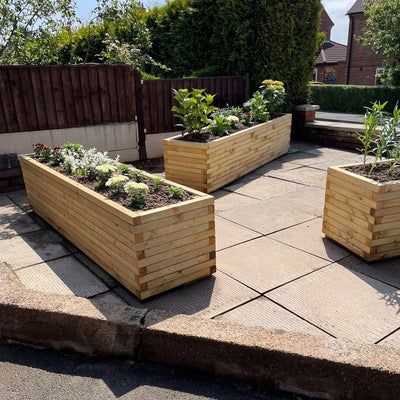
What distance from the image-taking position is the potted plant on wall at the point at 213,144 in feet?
19.3

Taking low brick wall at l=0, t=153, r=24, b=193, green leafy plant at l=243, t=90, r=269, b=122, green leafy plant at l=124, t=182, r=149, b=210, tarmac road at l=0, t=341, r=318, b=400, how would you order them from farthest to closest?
1. green leafy plant at l=243, t=90, r=269, b=122
2. low brick wall at l=0, t=153, r=24, b=193
3. green leafy plant at l=124, t=182, r=149, b=210
4. tarmac road at l=0, t=341, r=318, b=400

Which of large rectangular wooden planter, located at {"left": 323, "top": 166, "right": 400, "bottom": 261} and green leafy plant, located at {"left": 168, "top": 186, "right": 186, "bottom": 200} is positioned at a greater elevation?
green leafy plant, located at {"left": 168, "top": 186, "right": 186, "bottom": 200}

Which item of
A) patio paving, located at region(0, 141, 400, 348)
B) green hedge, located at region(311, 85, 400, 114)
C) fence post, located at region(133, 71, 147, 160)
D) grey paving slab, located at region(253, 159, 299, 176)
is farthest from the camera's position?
green hedge, located at region(311, 85, 400, 114)

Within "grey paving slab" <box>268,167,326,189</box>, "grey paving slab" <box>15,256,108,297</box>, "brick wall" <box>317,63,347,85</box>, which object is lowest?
"grey paving slab" <box>15,256,108,297</box>

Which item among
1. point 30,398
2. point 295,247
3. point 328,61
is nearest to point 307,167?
point 295,247

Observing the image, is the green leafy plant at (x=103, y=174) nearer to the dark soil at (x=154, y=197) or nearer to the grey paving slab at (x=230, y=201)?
the dark soil at (x=154, y=197)

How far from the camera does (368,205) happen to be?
361cm

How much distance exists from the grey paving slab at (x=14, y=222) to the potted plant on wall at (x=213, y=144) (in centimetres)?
222

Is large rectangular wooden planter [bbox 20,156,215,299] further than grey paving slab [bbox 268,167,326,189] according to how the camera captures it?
No

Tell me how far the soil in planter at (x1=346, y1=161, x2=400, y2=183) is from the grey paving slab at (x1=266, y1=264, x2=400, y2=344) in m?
0.97

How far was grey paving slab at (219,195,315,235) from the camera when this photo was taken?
4.66 m

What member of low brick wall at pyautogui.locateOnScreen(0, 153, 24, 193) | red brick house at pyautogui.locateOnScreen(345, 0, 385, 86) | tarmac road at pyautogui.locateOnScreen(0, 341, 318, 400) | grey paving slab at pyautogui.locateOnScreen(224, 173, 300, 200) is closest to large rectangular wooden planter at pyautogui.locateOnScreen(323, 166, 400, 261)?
grey paving slab at pyautogui.locateOnScreen(224, 173, 300, 200)

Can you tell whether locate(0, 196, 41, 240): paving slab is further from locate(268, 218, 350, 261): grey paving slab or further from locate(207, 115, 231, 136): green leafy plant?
locate(207, 115, 231, 136): green leafy plant

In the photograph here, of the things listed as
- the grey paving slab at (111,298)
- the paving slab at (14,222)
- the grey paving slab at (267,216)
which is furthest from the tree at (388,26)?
the grey paving slab at (111,298)
